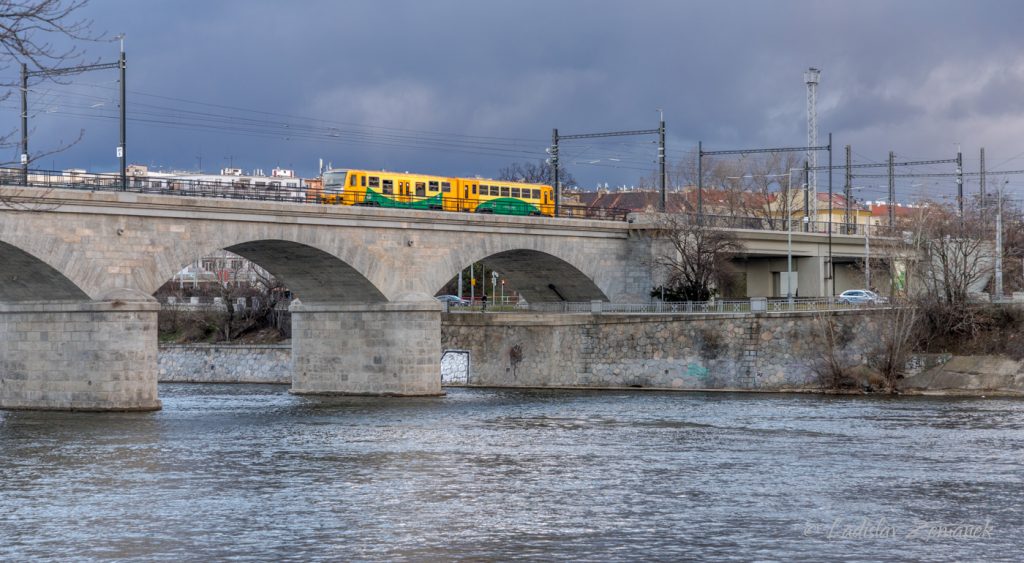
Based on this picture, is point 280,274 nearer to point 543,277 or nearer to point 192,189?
point 192,189

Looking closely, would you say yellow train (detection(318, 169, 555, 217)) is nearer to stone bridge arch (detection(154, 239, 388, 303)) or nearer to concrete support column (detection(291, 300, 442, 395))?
stone bridge arch (detection(154, 239, 388, 303))

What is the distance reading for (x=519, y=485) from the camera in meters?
31.5

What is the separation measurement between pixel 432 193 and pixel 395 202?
631 cm

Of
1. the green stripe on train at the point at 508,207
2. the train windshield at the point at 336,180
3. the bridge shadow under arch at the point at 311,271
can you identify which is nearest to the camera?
the bridge shadow under arch at the point at 311,271

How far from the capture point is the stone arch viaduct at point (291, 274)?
48250mm

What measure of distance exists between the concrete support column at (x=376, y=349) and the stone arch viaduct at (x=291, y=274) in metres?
0.06

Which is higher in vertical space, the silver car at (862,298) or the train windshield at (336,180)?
the train windshield at (336,180)

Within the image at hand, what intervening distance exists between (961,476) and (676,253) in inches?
1580

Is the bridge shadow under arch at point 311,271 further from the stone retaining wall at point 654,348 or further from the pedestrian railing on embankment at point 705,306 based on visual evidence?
the pedestrian railing on embankment at point 705,306

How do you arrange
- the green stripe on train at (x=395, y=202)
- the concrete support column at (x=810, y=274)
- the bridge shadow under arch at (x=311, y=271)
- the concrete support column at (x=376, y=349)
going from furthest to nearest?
the concrete support column at (x=810, y=274) → the green stripe on train at (x=395, y=202) → the concrete support column at (x=376, y=349) → the bridge shadow under arch at (x=311, y=271)

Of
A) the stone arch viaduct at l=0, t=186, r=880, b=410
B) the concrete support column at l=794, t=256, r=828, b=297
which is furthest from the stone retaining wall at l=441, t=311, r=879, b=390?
the concrete support column at l=794, t=256, r=828, b=297

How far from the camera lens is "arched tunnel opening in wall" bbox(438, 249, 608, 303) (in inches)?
2682

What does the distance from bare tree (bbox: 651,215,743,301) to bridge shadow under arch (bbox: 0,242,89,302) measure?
103 ft

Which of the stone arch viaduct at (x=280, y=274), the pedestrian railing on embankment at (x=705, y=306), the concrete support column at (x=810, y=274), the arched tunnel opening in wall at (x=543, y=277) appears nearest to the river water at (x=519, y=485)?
the stone arch viaduct at (x=280, y=274)
